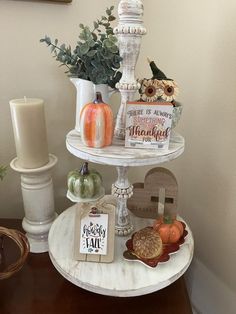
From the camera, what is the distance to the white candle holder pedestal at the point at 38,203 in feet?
2.82

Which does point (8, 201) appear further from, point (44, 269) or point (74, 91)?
point (74, 91)

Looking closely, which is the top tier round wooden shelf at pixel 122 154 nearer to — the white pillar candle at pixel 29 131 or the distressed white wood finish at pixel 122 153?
the distressed white wood finish at pixel 122 153

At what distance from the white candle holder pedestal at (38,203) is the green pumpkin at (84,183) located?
0.41ft

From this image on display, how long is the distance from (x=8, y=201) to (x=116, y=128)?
56cm

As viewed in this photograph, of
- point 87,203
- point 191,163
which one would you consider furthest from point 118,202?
point 191,163

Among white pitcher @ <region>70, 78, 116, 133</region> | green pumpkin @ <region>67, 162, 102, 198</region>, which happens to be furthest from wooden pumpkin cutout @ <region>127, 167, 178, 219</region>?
white pitcher @ <region>70, 78, 116, 133</region>

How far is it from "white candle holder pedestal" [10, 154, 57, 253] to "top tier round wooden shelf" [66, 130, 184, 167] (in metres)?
0.23

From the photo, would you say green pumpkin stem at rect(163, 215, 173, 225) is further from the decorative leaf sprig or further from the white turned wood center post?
the decorative leaf sprig

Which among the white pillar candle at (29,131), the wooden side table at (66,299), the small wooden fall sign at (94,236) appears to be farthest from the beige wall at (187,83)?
the small wooden fall sign at (94,236)

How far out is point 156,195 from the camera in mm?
890

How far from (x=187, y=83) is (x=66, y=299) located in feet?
2.43

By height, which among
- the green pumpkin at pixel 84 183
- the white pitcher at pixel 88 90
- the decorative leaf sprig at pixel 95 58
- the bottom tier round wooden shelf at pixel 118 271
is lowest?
the bottom tier round wooden shelf at pixel 118 271

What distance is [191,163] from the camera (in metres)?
1.01

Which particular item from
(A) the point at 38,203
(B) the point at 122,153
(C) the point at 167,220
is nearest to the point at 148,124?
(B) the point at 122,153
